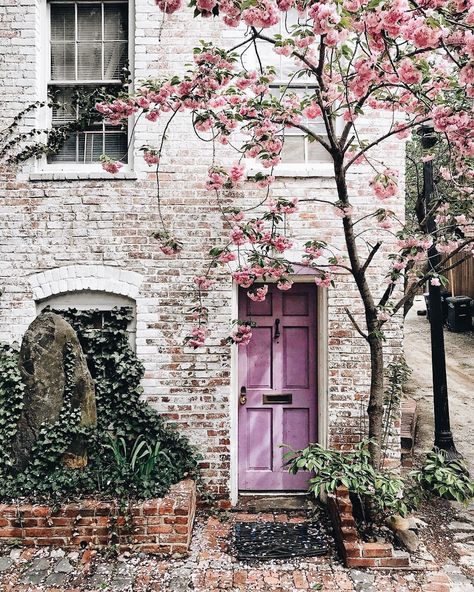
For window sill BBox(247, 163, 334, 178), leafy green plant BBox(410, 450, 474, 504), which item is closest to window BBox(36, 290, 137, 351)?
window sill BBox(247, 163, 334, 178)

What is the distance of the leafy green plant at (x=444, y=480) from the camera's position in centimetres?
418

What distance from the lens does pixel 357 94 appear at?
3.88 meters

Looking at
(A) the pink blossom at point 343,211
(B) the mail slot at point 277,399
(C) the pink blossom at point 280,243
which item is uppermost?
(A) the pink blossom at point 343,211

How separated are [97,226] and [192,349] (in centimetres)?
169

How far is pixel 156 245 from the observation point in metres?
5.44

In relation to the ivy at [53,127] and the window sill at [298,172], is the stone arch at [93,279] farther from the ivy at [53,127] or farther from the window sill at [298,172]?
the window sill at [298,172]

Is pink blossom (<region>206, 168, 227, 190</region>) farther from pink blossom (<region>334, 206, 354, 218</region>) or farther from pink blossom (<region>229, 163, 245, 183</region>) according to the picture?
pink blossom (<region>334, 206, 354, 218</region>)

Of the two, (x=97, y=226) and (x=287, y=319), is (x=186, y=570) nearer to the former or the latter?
(x=287, y=319)

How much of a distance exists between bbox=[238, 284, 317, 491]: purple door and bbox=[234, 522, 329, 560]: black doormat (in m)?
0.72

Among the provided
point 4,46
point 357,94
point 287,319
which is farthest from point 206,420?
point 4,46

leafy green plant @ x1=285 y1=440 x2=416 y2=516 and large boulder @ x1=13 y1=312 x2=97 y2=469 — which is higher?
large boulder @ x1=13 y1=312 x2=97 y2=469

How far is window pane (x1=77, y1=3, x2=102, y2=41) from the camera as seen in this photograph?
5.64 meters

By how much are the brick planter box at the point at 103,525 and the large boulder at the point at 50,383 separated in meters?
0.49

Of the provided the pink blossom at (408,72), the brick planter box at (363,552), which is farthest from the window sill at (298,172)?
the brick planter box at (363,552)
